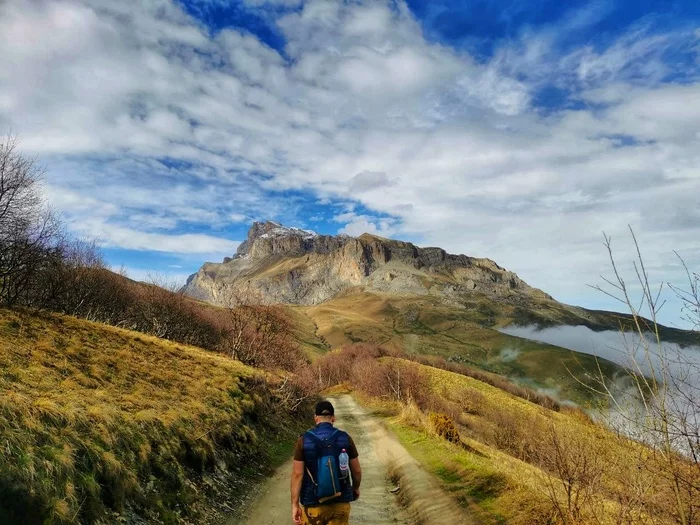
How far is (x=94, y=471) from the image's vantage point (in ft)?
31.9

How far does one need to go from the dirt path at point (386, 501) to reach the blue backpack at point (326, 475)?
262 inches

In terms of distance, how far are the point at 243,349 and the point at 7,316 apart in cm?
2935

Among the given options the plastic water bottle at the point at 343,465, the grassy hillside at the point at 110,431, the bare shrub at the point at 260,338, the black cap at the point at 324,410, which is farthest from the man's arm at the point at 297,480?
Answer: the bare shrub at the point at 260,338

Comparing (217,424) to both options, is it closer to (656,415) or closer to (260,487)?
(260,487)

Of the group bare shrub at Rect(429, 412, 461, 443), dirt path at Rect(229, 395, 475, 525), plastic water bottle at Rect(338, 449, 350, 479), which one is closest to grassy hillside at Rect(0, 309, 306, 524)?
dirt path at Rect(229, 395, 475, 525)

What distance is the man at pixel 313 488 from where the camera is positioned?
721 cm

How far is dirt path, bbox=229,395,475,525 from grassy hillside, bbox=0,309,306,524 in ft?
3.75

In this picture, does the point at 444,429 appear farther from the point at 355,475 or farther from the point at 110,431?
the point at 355,475

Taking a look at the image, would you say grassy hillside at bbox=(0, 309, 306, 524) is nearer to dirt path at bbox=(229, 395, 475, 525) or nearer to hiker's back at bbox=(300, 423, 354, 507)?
dirt path at bbox=(229, 395, 475, 525)

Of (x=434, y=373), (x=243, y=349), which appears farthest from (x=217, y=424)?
(x=434, y=373)

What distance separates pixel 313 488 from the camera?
722 cm

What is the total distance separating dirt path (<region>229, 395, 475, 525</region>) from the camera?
43.2 ft

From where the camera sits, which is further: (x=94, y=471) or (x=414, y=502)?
(x=414, y=502)

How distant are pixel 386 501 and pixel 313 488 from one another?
10.9 meters
